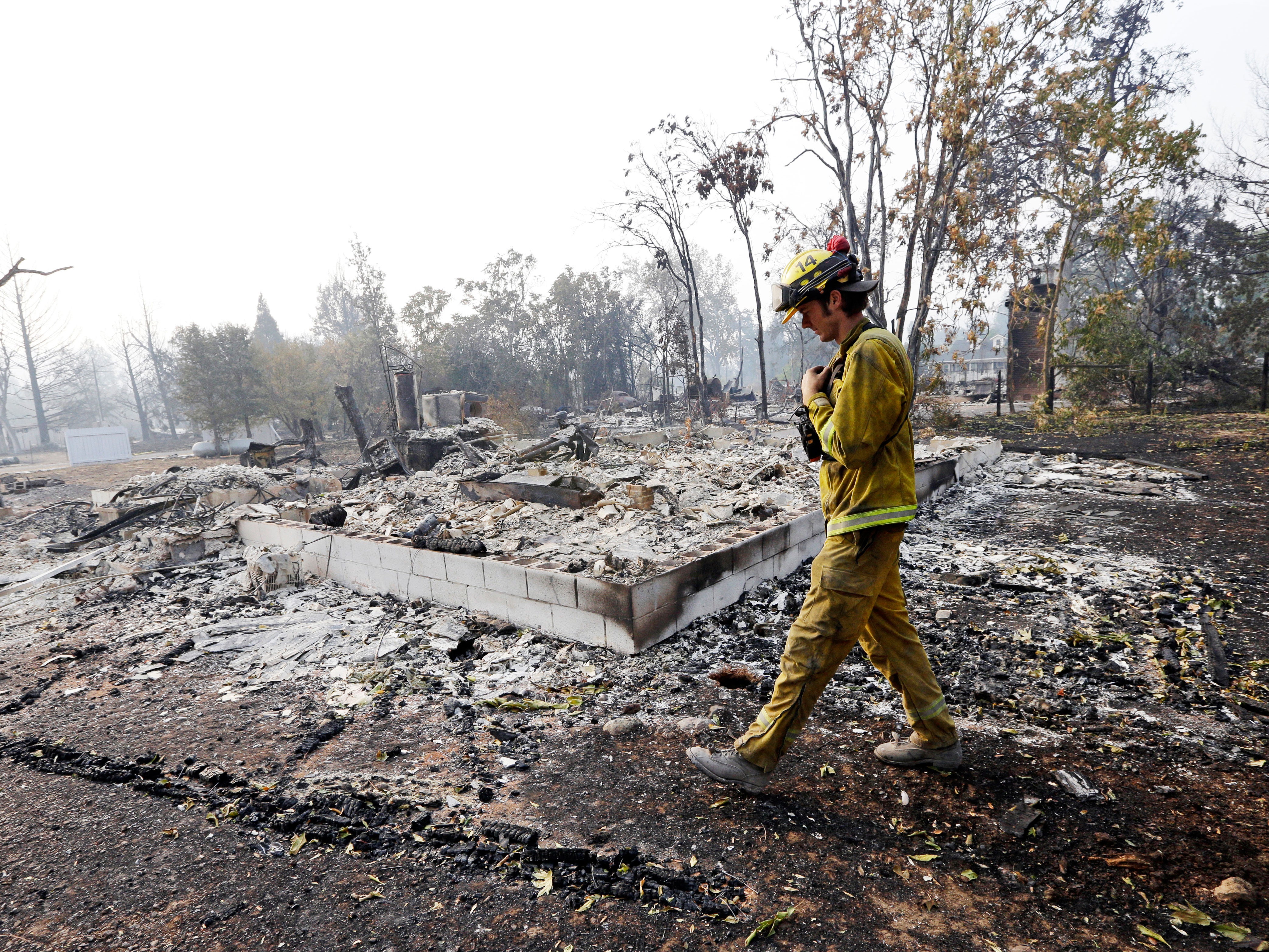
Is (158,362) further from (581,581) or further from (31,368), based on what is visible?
(581,581)

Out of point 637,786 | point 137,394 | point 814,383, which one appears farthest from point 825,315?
point 137,394

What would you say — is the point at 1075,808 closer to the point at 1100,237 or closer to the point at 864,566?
the point at 864,566

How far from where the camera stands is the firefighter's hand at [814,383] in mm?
2430

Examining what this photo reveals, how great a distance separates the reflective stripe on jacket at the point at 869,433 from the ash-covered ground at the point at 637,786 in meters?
1.16

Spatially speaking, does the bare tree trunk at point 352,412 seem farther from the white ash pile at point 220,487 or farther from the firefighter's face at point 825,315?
the firefighter's face at point 825,315

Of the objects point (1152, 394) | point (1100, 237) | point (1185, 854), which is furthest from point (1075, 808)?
point (1152, 394)

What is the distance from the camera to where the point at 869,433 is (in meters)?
2.20

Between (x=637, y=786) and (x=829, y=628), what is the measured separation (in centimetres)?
109

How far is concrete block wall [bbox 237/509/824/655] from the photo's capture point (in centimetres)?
385

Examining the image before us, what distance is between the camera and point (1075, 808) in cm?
227

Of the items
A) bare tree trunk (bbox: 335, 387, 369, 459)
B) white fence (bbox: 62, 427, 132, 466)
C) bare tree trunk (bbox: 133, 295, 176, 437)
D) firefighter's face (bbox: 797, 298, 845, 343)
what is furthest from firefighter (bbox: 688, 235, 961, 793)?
bare tree trunk (bbox: 133, 295, 176, 437)

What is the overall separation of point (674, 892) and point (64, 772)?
3157 millimetres

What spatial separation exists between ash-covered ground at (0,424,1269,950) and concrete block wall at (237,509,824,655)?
0.15m

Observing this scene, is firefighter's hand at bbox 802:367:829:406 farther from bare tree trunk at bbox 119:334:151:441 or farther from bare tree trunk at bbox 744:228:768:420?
bare tree trunk at bbox 119:334:151:441
